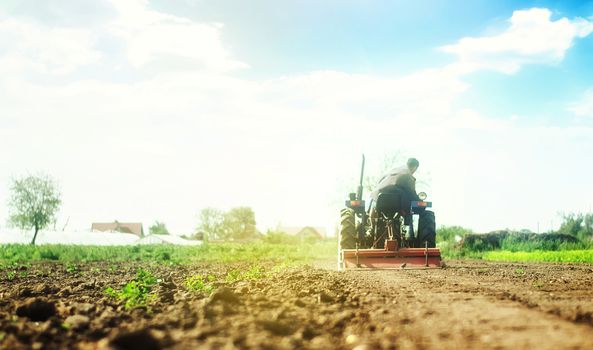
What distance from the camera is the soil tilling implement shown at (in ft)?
34.1

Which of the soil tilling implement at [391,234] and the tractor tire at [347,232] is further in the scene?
the tractor tire at [347,232]

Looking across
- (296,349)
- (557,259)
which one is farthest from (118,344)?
(557,259)

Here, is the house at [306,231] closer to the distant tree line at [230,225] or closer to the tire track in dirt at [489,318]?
the distant tree line at [230,225]

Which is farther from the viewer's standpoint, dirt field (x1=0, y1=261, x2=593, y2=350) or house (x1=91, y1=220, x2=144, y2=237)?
house (x1=91, y1=220, x2=144, y2=237)

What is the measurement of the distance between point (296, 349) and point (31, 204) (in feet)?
227

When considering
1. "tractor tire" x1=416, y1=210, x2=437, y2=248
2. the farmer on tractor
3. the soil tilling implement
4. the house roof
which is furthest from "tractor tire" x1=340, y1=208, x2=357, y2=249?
the house roof

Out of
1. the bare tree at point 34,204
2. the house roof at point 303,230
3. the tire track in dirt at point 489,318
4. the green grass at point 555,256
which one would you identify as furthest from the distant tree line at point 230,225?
the tire track in dirt at point 489,318

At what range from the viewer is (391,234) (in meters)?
10.9

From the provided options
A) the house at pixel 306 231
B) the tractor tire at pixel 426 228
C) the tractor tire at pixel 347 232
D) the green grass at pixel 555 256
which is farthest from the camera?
the house at pixel 306 231

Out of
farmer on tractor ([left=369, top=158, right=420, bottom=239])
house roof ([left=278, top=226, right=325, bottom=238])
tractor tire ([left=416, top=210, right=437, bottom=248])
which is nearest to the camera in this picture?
farmer on tractor ([left=369, top=158, right=420, bottom=239])

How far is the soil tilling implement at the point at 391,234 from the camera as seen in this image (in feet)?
34.1

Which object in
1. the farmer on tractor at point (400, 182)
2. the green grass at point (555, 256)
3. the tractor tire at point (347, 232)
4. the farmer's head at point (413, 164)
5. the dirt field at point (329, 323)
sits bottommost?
the dirt field at point (329, 323)

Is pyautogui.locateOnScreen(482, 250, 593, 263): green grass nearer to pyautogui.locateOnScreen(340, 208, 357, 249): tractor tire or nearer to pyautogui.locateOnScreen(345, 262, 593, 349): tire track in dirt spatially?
pyautogui.locateOnScreen(340, 208, 357, 249): tractor tire

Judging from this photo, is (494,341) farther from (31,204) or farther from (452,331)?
(31,204)
